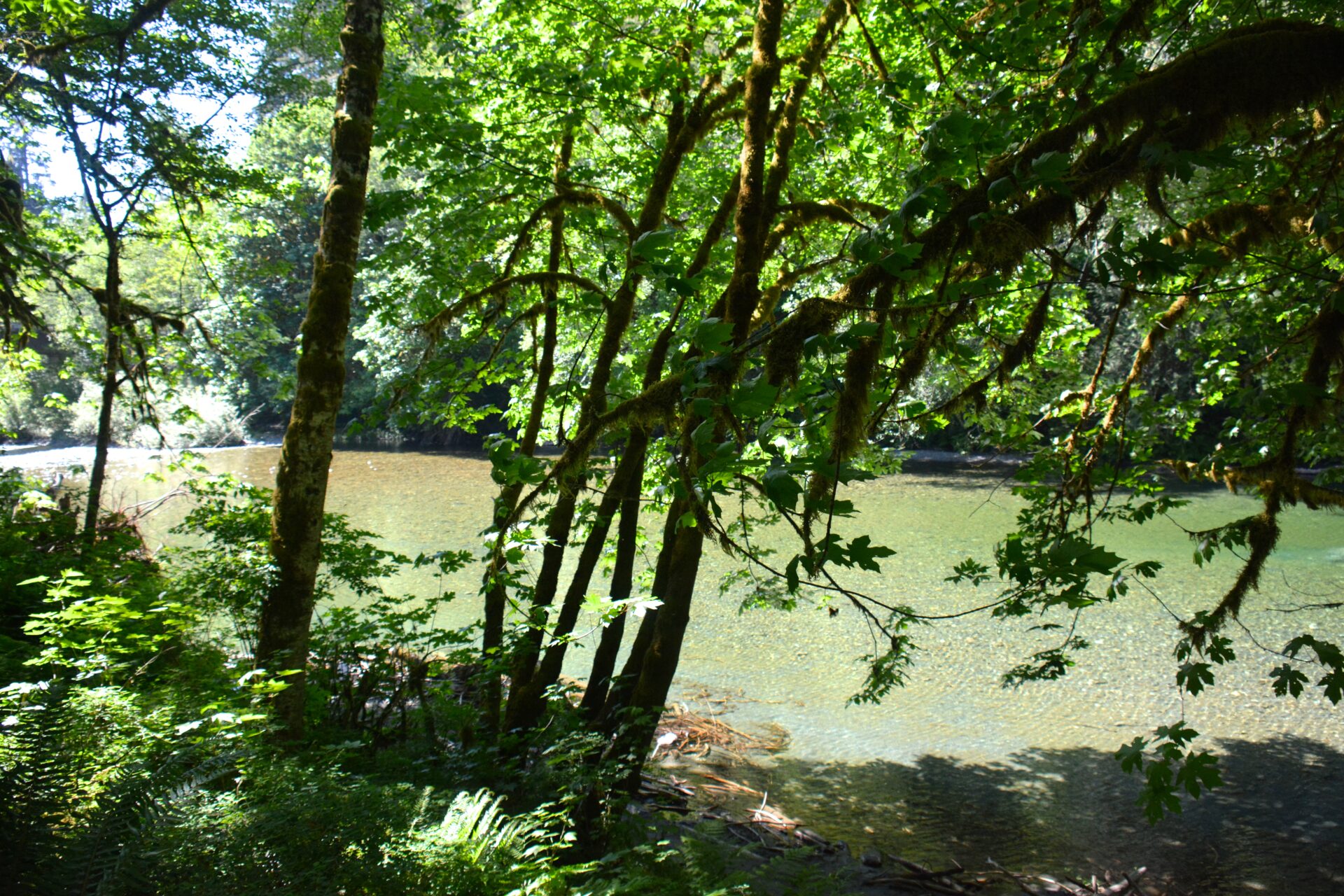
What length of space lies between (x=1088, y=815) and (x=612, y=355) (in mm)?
4730

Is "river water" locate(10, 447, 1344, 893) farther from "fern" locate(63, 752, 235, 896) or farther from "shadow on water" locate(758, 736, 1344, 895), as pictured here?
"fern" locate(63, 752, 235, 896)

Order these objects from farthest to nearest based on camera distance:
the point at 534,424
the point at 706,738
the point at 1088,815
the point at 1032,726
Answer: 1. the point at 1032,726
2. the point at 706,738
3. the point at 1088,815
4. the point at 534,424

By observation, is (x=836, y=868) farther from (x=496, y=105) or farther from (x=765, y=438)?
(x=496, y=105)

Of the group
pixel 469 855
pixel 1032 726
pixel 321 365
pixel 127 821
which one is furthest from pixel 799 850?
pixel 1032 726

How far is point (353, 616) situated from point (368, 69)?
3.38m

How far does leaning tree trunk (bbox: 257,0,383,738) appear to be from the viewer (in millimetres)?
3654

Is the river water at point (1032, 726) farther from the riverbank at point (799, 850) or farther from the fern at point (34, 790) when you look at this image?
the fern at point (34, 790)

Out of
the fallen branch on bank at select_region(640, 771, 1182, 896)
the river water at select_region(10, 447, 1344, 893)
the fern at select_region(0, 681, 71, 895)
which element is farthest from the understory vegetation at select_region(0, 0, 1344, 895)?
the river water at select_region(10, 447, 1344, 893)

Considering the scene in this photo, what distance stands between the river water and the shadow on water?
0.02m

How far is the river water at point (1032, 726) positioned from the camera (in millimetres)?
5699

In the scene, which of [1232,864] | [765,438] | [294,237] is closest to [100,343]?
[765,438]

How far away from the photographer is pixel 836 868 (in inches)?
201

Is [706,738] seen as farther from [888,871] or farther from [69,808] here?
[69,808]

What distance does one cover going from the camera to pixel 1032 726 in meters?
7.83
